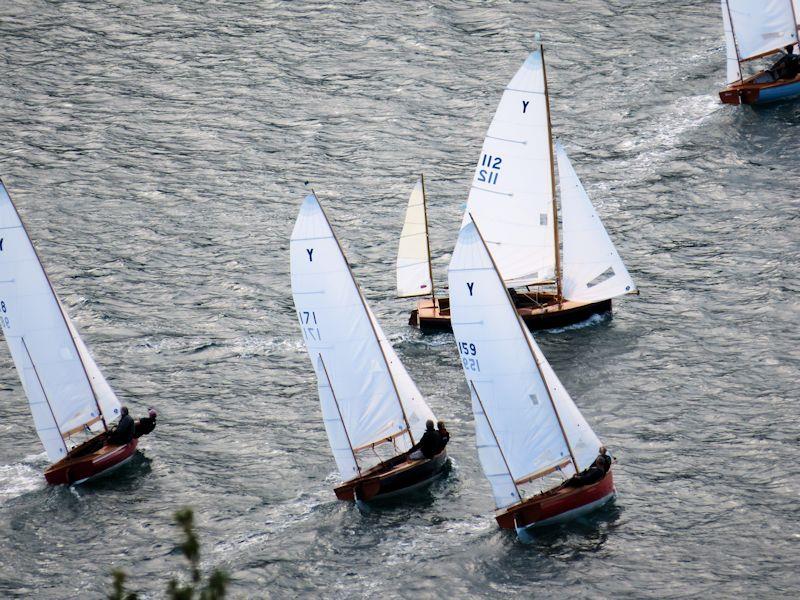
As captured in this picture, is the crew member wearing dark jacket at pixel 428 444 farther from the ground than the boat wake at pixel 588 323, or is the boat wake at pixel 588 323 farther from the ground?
the crew member wearing dark jacket at pixel 428 444

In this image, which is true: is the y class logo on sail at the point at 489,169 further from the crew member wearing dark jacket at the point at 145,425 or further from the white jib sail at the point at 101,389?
the white jib sail at the point at 101,389

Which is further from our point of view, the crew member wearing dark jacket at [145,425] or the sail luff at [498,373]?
the crew member wearing dark jacket at [145,425]

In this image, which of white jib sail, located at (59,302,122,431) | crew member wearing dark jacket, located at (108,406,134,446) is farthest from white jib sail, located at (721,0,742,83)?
crew member wearing dark jacket, located at (108,406,134,446)

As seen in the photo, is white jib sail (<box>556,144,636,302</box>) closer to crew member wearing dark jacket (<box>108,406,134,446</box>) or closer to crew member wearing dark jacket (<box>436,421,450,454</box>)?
crew member wearing dark jacket (<box>436,421,450,454</box>)

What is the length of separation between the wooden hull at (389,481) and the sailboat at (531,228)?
37.5 ft

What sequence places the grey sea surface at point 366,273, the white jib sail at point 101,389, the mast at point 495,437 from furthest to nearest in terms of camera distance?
the white jib sail at point 101,389 → the mast at point 495,437 → the grey sea surface at point 366,273

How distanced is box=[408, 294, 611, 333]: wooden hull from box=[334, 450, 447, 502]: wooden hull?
11.2 m

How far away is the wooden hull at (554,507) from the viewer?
4816 centimetres

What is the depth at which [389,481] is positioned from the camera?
50.9m

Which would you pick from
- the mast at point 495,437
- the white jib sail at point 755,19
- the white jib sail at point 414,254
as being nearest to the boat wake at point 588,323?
the white jib sail at point 414,254

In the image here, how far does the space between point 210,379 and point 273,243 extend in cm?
1246

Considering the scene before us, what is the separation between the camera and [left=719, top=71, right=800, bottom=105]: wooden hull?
251 ft

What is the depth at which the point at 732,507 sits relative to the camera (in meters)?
48.8

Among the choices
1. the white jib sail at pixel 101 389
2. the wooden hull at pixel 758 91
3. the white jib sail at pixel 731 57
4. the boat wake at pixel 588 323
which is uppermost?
the white jib sail at pixel 731 57
